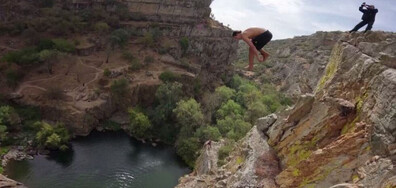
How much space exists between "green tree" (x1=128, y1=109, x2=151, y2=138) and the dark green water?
5.62ft

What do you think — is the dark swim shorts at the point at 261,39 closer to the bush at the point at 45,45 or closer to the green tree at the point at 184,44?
the bush at the point at 45,45

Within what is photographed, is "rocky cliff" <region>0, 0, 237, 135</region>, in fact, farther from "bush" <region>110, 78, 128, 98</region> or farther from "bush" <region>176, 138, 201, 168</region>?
"bush" <region>176, 138, 201, 168</region>

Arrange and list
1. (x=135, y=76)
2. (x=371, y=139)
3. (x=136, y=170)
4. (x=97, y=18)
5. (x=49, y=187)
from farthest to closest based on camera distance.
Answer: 1. (x=97, y=18)
2. (x=135, y=76)
3. (x=136, y=170)
4. (x=49, y=187)
5. (x=371, y=139)

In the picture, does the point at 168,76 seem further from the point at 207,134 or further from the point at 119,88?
the point at 207,134

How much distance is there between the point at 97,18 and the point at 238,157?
50465 mm

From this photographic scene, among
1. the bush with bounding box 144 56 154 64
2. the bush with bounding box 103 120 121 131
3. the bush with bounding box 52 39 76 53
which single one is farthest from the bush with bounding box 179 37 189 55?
the bush with bounding box 103 120 121 131

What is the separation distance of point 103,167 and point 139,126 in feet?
35.3

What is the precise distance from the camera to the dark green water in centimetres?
3600

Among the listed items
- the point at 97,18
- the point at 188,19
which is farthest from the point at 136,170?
the point at 188,19

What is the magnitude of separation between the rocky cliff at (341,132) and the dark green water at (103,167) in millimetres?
18171

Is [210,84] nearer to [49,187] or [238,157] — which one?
[49,187]

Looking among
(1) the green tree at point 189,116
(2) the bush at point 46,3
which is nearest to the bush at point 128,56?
(1) the green tree at point 189,116

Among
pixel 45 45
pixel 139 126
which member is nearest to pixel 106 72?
pixel 45 45

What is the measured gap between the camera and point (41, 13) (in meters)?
64.3
